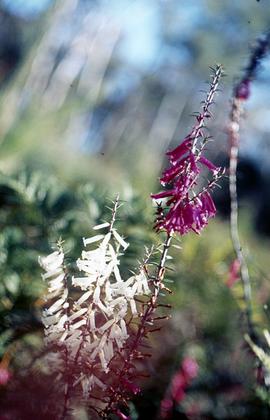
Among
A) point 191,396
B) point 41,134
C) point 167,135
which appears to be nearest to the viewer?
point 191,396

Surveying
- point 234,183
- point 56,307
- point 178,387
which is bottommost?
point 178,387

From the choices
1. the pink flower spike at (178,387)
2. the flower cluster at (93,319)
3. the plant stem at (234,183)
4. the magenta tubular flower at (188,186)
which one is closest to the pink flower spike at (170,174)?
the magenta tubular flower at (188,186)

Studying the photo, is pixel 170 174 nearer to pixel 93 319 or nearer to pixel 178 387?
pixel 93 319

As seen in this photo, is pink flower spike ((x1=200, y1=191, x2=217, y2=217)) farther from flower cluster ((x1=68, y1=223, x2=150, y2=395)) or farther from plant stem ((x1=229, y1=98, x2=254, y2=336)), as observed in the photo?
plant stem ((x1=229, y1=98, x2=254, y2=336))

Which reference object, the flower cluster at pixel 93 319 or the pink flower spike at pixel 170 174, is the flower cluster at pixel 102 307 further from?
the pink flower spike at pixel 170 174

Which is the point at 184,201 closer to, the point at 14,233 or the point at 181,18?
the point at 14,233

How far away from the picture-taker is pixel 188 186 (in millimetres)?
1061

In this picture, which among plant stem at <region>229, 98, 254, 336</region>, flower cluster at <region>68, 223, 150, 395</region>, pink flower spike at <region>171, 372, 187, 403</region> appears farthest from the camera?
pink flower spike at <region>171, 372, 187, 403</region>

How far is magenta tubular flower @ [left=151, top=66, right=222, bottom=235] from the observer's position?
1038 mm

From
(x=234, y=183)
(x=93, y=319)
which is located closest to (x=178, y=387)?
(x=234, y=183)

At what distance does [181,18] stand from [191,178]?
10.7 metres

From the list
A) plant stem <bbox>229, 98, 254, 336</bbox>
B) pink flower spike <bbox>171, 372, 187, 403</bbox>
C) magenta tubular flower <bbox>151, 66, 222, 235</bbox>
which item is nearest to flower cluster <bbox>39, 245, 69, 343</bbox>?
magenta tubular flower <bbox>151, 66, 222, 235</bbox>

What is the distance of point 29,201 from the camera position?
220 centimetres

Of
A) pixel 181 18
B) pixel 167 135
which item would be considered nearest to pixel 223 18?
pixel 181 18
